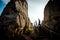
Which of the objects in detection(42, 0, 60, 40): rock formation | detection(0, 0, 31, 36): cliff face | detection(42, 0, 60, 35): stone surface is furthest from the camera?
detection(0, 0, 31, 36): cliff face

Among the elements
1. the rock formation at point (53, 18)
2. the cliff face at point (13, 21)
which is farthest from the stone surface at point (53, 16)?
the cliff face at point (13, 21)

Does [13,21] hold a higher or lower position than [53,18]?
lower

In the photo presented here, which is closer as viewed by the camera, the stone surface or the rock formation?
the rock formation

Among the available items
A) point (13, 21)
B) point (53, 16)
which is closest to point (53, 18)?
point (53, 16)

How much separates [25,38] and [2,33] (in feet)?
21.9

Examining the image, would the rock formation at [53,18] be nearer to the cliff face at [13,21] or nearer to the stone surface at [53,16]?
the stone surface at [53,16]

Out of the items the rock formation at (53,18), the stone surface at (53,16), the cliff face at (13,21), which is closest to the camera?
the rock formation at (53,18)

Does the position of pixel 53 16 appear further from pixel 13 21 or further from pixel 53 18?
pixel 13 21

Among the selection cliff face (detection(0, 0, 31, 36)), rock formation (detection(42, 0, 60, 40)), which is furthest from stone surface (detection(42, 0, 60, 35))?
cliff face (detection(0, 0, 31, 36))

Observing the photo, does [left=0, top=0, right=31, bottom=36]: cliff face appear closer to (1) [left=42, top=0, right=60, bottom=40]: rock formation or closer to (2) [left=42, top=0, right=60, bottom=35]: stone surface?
(1) [left=42, top=0, right=60, bottom=40]: rock formation

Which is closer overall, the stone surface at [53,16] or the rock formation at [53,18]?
the rock formation at [53,18]

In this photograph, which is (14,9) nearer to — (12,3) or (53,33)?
(12,3)

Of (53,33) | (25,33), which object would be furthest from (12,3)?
(53,33)

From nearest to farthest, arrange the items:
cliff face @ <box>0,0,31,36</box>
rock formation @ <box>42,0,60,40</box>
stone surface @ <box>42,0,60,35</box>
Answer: rock formation @ <box>42,0,60,40</box>, stone surface @ <box>42,0,60,35</box>, cliff face @ <box>0,0,31,36</box>
